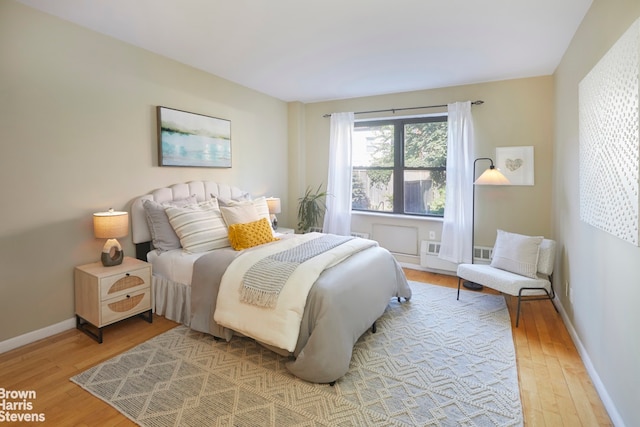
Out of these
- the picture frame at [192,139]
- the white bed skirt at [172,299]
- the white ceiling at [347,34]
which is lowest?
the white bed skirt at [172,299]

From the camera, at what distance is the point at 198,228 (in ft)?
10.2

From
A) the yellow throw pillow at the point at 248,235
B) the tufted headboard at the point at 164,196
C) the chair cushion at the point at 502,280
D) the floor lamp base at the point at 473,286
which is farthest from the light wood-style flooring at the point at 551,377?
the tufted headboard at the point at 164,196

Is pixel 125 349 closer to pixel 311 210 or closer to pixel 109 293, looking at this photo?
pixel 109 293

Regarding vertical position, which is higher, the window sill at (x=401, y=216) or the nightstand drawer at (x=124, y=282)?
the window sill at (x=401, y=216)

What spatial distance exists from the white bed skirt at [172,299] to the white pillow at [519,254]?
3123 mm

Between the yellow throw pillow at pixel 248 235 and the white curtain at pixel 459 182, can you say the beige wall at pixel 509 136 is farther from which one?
the yellow throw pillow at pixel 248 235

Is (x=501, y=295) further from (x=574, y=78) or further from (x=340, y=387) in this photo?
(x=340, y=387)

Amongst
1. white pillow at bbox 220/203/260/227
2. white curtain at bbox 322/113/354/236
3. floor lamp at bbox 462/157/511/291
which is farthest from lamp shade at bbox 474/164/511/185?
white pillow at bbox 220/203/260/227

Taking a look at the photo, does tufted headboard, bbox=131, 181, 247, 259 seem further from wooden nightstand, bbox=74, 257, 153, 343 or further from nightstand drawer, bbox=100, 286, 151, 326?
nightstand drawer, bbox=100, 286, 151, 326

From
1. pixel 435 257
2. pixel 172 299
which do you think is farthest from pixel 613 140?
pixel 172 299

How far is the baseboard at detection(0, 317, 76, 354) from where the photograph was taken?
A: 2426 mm

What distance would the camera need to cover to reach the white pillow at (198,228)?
305cm

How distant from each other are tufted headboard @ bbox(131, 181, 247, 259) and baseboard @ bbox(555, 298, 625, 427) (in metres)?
3.72

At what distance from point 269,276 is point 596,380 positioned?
222 cm
